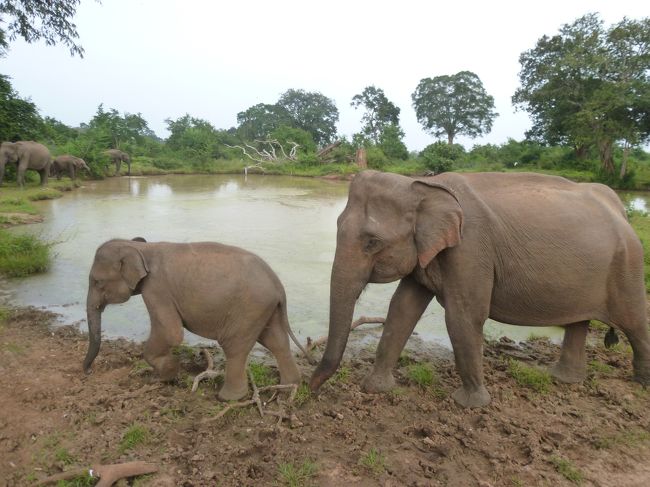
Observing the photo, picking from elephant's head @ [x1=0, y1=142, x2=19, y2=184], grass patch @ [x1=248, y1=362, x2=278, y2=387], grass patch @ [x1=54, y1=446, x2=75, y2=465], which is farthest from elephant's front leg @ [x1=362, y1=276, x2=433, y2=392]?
elephant's head @ [x1=0, y1=142, x2=19, y2=184]

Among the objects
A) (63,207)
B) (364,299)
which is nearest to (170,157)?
(63,207)

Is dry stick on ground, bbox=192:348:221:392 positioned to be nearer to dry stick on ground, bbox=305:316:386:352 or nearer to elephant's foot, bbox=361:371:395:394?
dry stick on ground, bbox=305:316:386:352

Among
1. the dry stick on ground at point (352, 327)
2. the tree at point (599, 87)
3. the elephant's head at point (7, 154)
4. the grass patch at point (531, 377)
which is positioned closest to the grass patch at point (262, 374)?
the dry stick on ground at point (352, 327)

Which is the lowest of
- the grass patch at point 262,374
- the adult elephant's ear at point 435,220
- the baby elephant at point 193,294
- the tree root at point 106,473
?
the grass patch at point 262,374

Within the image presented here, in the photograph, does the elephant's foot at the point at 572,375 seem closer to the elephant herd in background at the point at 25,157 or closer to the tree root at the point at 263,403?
the tree root at the point at 263,403

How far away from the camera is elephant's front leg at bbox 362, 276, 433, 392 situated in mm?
3467

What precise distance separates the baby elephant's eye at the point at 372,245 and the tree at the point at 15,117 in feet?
54.2

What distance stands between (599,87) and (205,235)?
24564 millimetres

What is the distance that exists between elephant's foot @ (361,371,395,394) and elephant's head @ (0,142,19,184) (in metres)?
15.4

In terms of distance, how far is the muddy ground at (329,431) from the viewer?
251 centimetres

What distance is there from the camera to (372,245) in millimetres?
2916

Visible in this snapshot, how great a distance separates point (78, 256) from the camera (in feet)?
25.2

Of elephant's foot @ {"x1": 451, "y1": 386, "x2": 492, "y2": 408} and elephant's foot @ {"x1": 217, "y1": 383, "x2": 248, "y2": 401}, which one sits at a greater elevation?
elephant's foot @ {"x1": 451, "y1": 386, "x2": 492, "y2": 408}

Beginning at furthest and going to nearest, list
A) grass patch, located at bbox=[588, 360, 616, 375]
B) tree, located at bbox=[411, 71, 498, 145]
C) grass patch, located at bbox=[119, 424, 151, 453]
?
tree, located at bbox=[411, 71, 498, 145], grass patch, located at bbox=[588, 360, 616, 375], grass patch, located at bbox=[119, 424, 151, 453]
